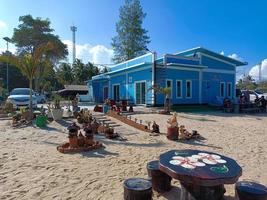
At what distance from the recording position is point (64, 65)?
173 feet

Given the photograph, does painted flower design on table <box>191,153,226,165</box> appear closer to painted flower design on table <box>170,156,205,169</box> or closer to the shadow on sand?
painted flower design on table <box>170,156,205,169</box>

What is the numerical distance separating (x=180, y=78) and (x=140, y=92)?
363cm

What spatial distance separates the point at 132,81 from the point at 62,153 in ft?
55.9

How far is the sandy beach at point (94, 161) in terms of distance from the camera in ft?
16.2

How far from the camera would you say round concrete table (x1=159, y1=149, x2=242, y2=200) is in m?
3.69

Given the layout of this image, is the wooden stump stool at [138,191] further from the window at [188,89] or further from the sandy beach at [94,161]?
the window at [188,89]

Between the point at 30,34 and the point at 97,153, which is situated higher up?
the point at 30,34

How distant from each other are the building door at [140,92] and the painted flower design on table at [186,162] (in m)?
18.4

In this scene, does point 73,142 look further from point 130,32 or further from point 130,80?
point 130,32

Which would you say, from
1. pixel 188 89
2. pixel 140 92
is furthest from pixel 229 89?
pixel 140 92

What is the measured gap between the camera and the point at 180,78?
22922mm

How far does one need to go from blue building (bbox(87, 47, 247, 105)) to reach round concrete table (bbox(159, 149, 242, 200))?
52.0 feet

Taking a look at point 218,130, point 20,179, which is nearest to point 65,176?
point 20,179

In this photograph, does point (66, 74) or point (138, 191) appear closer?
point (138, 191)
